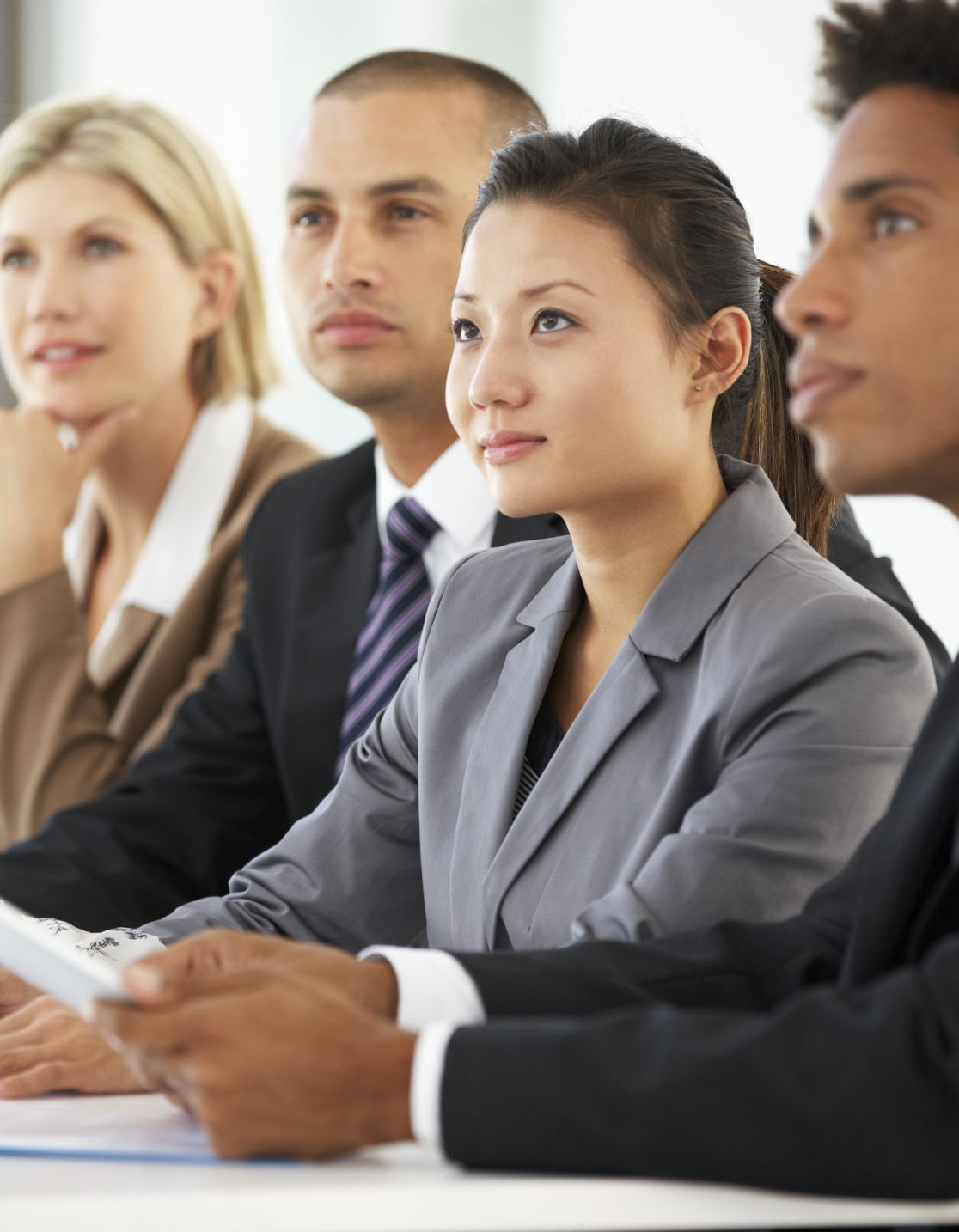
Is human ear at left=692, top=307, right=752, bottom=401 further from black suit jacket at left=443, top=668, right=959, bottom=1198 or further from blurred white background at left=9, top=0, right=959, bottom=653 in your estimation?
blurred white background at left=9, top=0, right=959, bottom=653

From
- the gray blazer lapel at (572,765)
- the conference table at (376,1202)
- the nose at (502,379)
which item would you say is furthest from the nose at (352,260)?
the conference table at (376,1202)

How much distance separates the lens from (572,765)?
1.36 metres

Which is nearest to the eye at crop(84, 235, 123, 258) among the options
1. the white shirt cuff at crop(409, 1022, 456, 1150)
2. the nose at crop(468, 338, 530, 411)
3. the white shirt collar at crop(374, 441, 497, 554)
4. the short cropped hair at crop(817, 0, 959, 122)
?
the white shirt collar at crop(374, 441, 497, 554)

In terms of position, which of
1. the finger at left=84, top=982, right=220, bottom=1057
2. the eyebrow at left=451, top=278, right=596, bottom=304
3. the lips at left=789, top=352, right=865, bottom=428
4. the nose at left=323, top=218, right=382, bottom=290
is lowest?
the finger at left=84, top=982, right=220, bottom=1057

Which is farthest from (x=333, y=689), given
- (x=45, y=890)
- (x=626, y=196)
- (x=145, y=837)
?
(x=626, y=196)

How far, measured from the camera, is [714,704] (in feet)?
4.15

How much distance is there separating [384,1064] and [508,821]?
56cm

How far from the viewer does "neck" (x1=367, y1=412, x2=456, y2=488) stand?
2322mm

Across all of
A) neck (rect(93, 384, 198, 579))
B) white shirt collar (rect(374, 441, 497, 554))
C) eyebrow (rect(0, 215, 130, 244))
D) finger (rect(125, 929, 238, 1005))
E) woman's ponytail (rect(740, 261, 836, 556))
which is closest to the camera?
finger (rect(125, 929, 238, 1005))

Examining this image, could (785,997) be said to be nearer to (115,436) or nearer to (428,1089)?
(428,1089)

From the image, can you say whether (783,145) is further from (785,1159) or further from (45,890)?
(785,1159)

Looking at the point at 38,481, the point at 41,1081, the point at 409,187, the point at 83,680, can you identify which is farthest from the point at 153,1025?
the point at 38,481

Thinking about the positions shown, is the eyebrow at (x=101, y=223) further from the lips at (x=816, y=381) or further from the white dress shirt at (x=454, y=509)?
the lips at (x=816, y=381)

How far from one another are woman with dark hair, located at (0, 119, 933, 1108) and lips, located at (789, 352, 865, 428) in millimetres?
247
